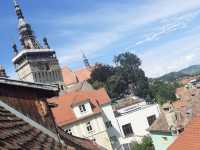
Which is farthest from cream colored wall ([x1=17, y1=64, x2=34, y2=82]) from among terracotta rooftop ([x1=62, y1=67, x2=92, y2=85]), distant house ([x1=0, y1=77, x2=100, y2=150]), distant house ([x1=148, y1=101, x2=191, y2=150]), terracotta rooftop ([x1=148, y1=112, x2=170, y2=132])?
distant house ([x1=0, y1=77, x2=100, y2=150])

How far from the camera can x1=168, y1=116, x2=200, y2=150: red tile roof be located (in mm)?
22844

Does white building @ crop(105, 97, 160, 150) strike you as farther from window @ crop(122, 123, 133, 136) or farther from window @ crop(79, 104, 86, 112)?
window @ crop(79, 104, 86, 112)

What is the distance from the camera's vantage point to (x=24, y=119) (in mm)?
8758

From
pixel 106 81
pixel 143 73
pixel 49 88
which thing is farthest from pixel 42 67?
pixel 49 88

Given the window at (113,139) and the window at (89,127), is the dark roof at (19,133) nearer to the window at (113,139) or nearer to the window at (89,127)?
the window at (89,127)

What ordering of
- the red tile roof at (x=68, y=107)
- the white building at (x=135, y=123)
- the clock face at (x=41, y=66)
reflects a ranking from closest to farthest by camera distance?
the red tile roof at (x=68, y=107) → the white building at (x=135, y=123) → the clock face at (x=41, y=66)

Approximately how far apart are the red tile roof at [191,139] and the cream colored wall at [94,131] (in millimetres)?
25421

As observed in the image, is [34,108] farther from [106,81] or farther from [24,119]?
[106,81]

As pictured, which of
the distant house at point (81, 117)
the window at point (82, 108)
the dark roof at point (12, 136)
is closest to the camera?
the dark roof at point (12, 136)

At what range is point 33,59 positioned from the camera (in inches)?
3836

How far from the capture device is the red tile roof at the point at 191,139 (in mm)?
22844

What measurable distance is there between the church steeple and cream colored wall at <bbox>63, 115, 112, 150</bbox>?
53.8 meters

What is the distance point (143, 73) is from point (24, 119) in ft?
332

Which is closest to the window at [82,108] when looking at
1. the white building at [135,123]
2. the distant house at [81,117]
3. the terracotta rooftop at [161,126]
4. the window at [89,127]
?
the distant house at [81,117]
